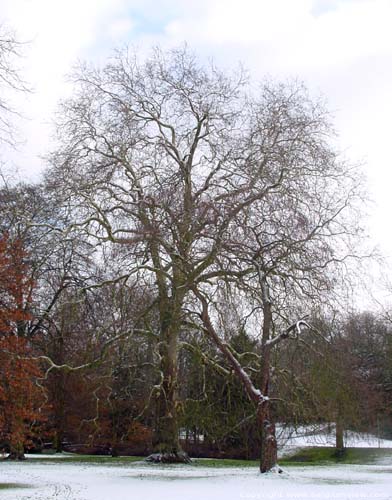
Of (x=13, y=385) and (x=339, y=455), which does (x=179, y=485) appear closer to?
(x=13, y=385)

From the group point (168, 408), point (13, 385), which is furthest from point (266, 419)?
point (13, 385)

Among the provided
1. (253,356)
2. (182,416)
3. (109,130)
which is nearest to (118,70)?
(109,130)

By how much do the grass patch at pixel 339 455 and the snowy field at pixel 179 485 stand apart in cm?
1476

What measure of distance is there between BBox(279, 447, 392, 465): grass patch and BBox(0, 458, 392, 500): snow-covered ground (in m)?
14.9

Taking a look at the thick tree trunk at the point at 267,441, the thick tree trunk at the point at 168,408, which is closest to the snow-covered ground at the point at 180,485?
the thick tree trunk at the point at 267,441

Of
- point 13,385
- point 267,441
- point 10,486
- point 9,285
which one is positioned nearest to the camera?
point 13,385

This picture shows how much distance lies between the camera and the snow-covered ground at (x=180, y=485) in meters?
14.4

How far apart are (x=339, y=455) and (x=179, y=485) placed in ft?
74.7

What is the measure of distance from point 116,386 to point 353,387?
13158 millimetres

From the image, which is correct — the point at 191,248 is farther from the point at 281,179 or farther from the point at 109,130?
the point at 109,130

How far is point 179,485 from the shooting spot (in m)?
17.1

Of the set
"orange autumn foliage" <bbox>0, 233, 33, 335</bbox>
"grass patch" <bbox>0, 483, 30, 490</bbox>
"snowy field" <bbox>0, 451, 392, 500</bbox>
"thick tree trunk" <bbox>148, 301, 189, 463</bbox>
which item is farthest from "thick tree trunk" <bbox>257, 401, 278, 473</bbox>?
"orange autumn foliage" <bbox>0, 233, 33, 335</bbox>

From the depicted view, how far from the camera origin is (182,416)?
27094 millimetres

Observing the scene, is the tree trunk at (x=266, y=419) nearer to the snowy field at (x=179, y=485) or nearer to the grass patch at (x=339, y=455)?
the snowy field at (x=179, y=485)
